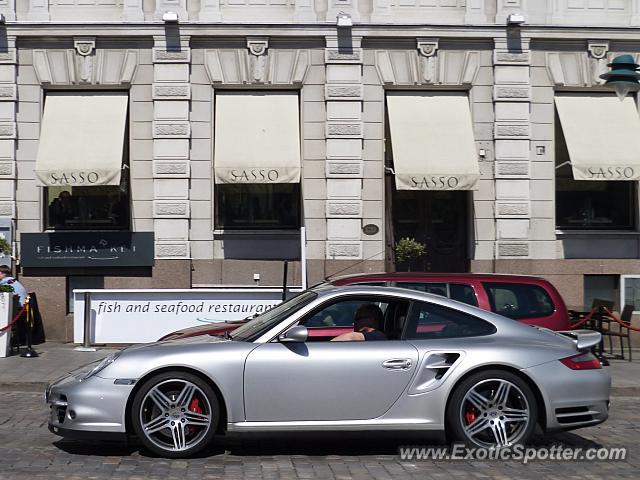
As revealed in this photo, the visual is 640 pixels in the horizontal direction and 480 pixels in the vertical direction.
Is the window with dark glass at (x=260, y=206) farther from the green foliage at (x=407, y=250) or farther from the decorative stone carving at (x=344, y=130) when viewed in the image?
the green foliage at (x=407, y=250)

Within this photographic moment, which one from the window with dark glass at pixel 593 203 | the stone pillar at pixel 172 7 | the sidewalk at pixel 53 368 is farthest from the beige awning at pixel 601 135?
the stone pillar at pixel 172 7

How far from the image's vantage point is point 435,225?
1900 centimetres

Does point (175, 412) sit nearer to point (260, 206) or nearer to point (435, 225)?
point (260, 206)

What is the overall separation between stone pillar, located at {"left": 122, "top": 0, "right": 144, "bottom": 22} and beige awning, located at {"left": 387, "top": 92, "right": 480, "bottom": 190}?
4.88 metres

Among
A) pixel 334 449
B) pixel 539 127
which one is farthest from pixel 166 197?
pixel 334 449

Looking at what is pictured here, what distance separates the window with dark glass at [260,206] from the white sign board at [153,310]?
8.76 ft

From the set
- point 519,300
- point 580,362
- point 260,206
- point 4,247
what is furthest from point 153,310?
point 580,362

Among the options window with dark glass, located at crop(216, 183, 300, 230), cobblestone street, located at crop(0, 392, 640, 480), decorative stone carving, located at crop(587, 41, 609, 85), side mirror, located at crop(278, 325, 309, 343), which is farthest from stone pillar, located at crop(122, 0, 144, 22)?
side mirror, located at crop(278, 325, 309, 343)

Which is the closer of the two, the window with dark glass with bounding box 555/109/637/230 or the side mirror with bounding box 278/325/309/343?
the side mirror with bounding box 278/325/309/343

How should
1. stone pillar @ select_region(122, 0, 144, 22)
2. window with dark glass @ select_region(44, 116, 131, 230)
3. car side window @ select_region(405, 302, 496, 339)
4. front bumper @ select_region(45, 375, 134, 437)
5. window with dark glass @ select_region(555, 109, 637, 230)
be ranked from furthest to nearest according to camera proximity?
window with dark glass @ select_region(555, 109, 637, 230), window with dark glass @ select_region(44, 116, 131, 230), stone pillar @ select_region(122, 0, 144, 22), car side window @ select_region(405, 302, 496, 339), front bumper @ select_region(45, 375, 134, 437)

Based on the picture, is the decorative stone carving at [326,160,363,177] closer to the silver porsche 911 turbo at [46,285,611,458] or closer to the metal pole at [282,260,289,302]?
the metal pole at [282,260,289,302]

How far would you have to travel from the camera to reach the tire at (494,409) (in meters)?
7.99

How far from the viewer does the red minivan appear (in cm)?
1098

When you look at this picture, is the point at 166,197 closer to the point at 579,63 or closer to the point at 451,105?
the point at 451,105
